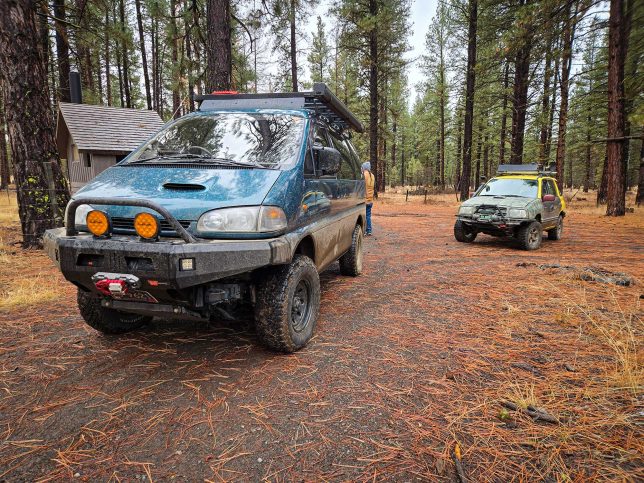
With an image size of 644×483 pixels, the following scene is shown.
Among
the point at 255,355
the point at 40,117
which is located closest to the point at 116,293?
the point at 255,355

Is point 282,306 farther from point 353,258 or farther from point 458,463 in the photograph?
point 353,258

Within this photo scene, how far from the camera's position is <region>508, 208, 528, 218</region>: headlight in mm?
7617

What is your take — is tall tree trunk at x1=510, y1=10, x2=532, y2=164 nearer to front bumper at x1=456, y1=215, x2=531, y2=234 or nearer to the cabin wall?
front bumper at x1=456, y1=215, x2=531, y2=234

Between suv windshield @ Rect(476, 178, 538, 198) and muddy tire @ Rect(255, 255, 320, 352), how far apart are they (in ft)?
23.3

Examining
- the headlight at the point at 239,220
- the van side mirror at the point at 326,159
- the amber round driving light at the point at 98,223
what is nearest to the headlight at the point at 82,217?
the amber round driving light at the point at 98,223

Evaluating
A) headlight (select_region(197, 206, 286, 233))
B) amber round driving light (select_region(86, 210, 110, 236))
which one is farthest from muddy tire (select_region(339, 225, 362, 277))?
amber round driving light (select_region(86, 210, 110, 236))

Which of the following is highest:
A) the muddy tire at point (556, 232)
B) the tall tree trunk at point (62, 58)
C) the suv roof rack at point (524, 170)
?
the tall tree trunk at point (62, 58)

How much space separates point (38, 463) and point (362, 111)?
1188 inches

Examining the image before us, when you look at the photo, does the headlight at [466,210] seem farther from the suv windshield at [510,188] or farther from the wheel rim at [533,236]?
the wheel rim at [533,236]

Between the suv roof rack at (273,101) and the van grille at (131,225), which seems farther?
the suv roof rack at (273,101)

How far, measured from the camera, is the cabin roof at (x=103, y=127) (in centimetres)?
1709

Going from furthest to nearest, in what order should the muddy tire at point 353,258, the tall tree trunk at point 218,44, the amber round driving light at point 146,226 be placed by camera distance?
the tall tree trunk at point 218,44
the muddy tire at point 353,258
the amber round driving light at point 146,226

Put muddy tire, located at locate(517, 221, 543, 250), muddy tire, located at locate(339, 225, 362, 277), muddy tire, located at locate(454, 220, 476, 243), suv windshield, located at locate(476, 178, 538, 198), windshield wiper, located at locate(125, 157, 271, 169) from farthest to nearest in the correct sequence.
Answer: muddy tire, located at locate(454, 220, 476, 243) → suv windshield, located at locate(476, 178, 538, 198) → muddy tire, located at locate(517, 221, 543, 250) → muddy tire, located at locate(339, 225, 362, 277) → windshield wiper, located at locate(125, 157, 271, 169)

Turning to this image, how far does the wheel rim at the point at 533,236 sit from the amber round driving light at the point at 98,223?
8052 mm
